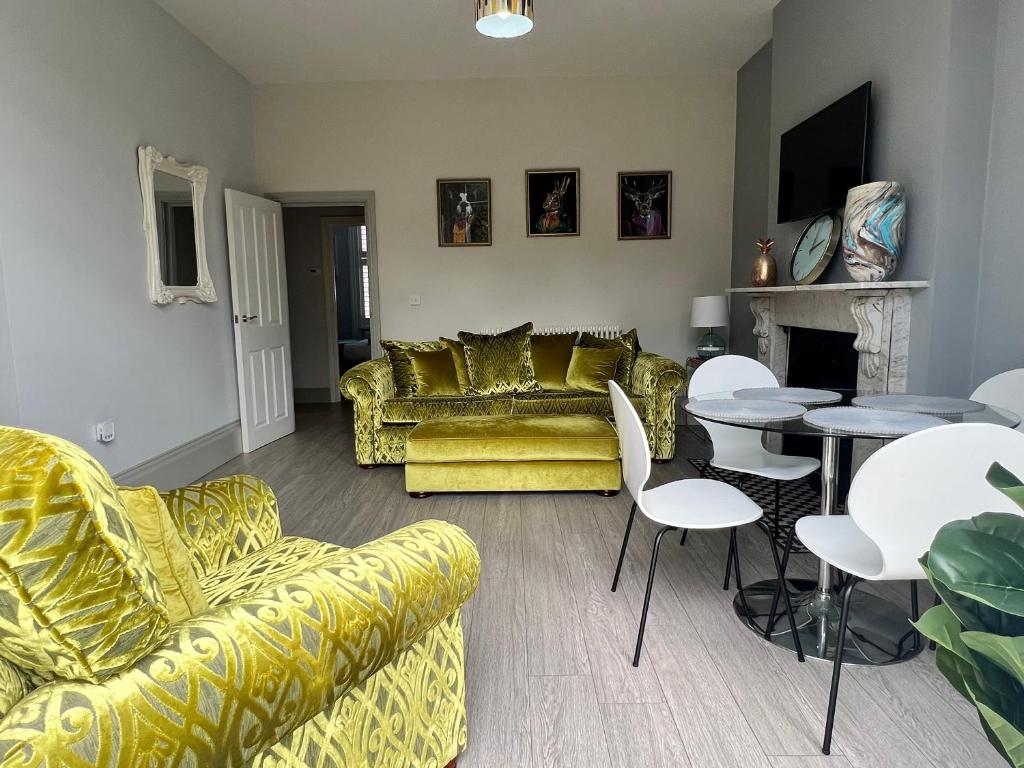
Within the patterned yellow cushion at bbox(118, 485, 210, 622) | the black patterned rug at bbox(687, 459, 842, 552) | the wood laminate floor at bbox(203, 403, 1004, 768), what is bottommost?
the wood laminate floor at bbox(203, 403, 1004, 768)

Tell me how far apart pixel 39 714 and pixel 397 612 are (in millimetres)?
526

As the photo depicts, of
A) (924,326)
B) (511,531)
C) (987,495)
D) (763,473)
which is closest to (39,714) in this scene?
(987,495)

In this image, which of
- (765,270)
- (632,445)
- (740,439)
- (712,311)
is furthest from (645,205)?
(632,445)

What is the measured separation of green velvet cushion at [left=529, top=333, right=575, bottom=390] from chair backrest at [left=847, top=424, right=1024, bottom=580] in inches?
122

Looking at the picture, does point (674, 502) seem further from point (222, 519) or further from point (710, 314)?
point (710, 314)

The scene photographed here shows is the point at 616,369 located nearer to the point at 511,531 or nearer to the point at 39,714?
the point at 511,531

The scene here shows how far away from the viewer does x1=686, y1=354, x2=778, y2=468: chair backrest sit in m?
2.59

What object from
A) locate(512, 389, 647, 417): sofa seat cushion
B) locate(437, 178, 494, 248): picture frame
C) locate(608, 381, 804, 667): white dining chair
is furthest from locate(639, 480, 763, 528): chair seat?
locate(437, 178, 494, 248): picture frame

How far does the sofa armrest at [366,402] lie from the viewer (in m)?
3.97

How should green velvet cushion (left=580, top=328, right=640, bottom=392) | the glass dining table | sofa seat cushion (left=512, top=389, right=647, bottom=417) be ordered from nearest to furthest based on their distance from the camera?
the glass dining table, sofa seat cushion (left=512, top=389, right=647, bottom=417), green velvet cushion (left=580, top=328, right=640, bottom=392)

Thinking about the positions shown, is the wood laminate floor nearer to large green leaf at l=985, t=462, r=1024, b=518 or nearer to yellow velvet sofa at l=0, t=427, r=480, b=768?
yellow velvet sofa at l=0, t=427, r=480, b=768

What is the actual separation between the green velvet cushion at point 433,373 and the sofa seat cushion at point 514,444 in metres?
0.79

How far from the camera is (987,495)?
1.34 meters

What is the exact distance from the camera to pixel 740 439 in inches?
→ 102
